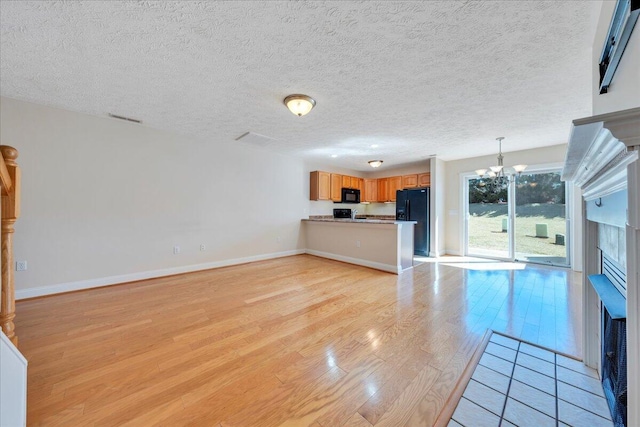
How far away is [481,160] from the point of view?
5.52 meters

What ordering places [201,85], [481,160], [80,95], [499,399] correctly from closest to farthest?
1. [499,399]
2. [201,85]
3. [80,95]
4. [481,160]

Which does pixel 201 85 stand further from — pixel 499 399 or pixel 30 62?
pixel 499 399

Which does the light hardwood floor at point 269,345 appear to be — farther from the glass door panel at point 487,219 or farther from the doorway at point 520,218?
the glass door panel at point 487,219

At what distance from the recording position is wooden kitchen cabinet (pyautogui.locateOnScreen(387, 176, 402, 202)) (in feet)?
22.5

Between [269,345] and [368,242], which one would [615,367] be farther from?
[368,242]

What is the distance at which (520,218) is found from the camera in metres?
5.10

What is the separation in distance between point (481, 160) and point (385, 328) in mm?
5067

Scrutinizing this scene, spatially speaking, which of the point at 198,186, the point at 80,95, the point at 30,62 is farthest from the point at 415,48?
the point at 198,186

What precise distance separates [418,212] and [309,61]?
4.88 metres

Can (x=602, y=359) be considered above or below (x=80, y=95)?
below

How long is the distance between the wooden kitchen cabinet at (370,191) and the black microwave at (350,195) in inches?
17.6

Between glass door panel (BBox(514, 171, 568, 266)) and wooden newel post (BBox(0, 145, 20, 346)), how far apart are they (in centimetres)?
718

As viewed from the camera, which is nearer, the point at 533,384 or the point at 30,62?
the point at 533,384

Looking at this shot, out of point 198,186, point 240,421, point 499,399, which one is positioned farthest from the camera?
point 198,186
